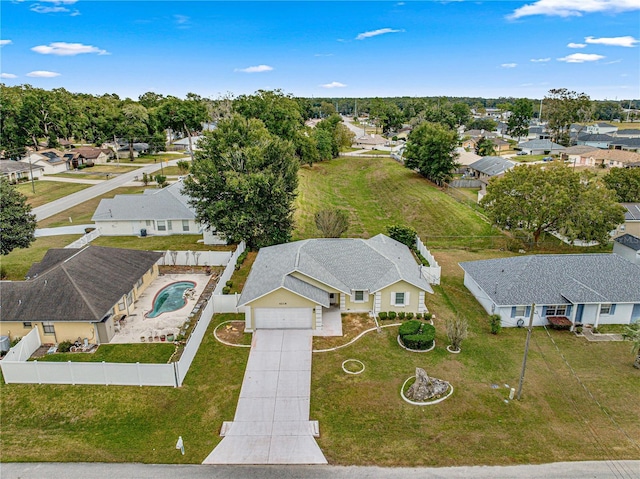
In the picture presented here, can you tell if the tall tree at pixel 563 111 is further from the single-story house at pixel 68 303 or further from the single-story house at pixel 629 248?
the single-story house at pixel 68 303

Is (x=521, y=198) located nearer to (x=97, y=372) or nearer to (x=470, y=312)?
(x=470, y=312)

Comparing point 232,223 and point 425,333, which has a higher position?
point 232,223

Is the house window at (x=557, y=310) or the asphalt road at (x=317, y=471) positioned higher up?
the house window at (x=557, y=310)

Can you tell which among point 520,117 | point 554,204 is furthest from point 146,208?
point 520,117

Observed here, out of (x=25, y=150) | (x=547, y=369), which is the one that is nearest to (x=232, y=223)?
(x=547, y=369)

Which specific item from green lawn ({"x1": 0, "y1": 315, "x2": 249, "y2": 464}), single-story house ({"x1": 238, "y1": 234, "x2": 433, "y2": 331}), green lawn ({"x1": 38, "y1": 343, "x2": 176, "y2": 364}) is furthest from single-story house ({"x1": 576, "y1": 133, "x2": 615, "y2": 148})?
green lawn ({"x1": 38, "y1": 343, "x2": 176, "y2": 364})

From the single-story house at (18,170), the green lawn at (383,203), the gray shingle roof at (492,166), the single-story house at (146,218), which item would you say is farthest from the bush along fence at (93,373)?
the gray shingle roof at (492,166)

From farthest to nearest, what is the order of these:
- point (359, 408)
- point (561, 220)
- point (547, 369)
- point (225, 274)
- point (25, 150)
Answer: point (25, 150), point (561, 220), point (225, 274), point (547, 369), point (359, 408)
